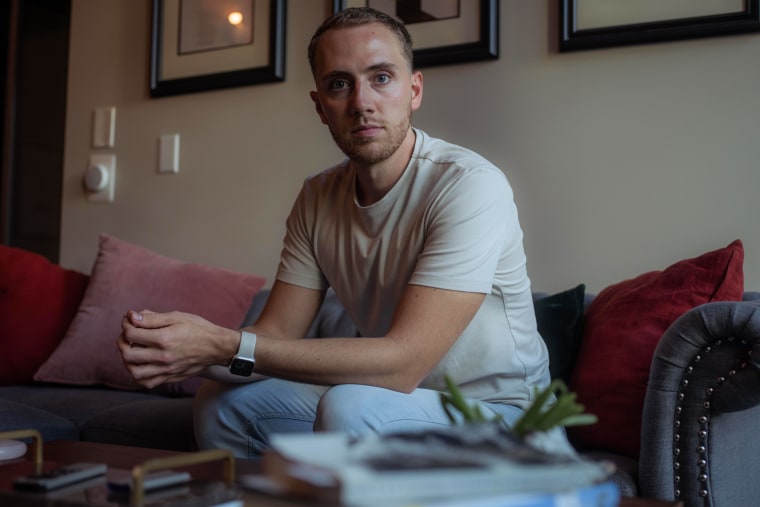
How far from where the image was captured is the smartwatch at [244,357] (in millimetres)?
1430

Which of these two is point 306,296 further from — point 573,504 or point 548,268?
point 573,504

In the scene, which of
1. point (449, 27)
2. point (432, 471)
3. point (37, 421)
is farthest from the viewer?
point (449, 27)

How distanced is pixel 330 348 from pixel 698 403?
24.2 inches

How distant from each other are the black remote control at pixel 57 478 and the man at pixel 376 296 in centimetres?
40

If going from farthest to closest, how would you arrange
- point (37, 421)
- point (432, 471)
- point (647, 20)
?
point (647, 20) → point (37, 421) → point (432, 471)

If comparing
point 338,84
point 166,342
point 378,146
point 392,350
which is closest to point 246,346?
point 166,342

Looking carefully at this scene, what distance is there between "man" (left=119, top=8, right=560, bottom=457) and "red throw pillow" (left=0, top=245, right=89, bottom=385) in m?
1.02

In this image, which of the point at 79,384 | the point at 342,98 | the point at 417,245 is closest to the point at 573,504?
the point at 417,245

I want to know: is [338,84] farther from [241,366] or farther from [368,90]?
[241,366]

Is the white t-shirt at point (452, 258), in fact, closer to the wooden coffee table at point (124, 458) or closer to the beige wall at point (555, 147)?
the wooden coffee table at point (124, 458)

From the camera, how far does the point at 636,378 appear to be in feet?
5.31

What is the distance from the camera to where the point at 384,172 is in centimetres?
169

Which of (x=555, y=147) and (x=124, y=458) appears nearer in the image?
(x=124, y=458)

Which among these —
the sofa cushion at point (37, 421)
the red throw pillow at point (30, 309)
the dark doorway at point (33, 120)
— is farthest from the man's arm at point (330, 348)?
the dark doorway at point (33, 120)
